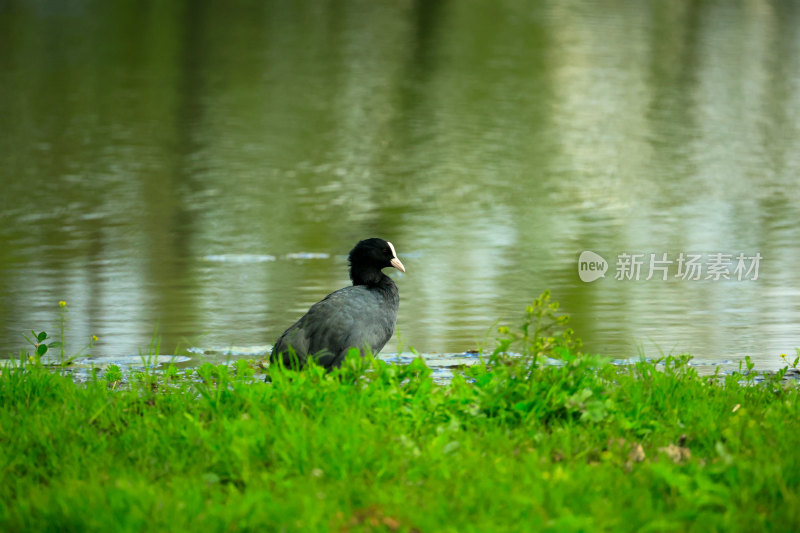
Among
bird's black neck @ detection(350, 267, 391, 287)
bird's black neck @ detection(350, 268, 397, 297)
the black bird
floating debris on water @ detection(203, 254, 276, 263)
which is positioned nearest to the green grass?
the black bird

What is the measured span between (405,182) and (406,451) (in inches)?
508

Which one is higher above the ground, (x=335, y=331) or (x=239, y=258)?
(x=335, y=331)

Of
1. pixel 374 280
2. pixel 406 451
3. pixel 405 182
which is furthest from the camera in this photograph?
pixel 405 182

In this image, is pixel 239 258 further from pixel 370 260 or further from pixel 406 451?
pixel 406 451

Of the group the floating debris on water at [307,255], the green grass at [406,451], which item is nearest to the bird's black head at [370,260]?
the green grass at [406,451]

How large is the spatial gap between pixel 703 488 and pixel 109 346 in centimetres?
556

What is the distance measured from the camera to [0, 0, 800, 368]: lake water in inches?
399

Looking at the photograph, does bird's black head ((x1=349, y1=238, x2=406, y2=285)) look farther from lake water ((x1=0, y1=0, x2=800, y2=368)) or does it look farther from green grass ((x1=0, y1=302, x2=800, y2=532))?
green grass ((x1=0, y1=302, x2=800, y2=532))

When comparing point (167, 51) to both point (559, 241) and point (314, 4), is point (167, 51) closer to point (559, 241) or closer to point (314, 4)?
point (314, 4)

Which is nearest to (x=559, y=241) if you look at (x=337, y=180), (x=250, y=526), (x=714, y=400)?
(x=337, y=180)

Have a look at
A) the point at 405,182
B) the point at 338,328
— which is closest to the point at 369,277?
the point at 338,328

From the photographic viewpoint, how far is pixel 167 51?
122 ft

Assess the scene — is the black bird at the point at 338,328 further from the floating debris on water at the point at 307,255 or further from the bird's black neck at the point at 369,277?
the floating debris on water at the point at 307,255

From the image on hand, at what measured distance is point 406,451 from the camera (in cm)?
536
